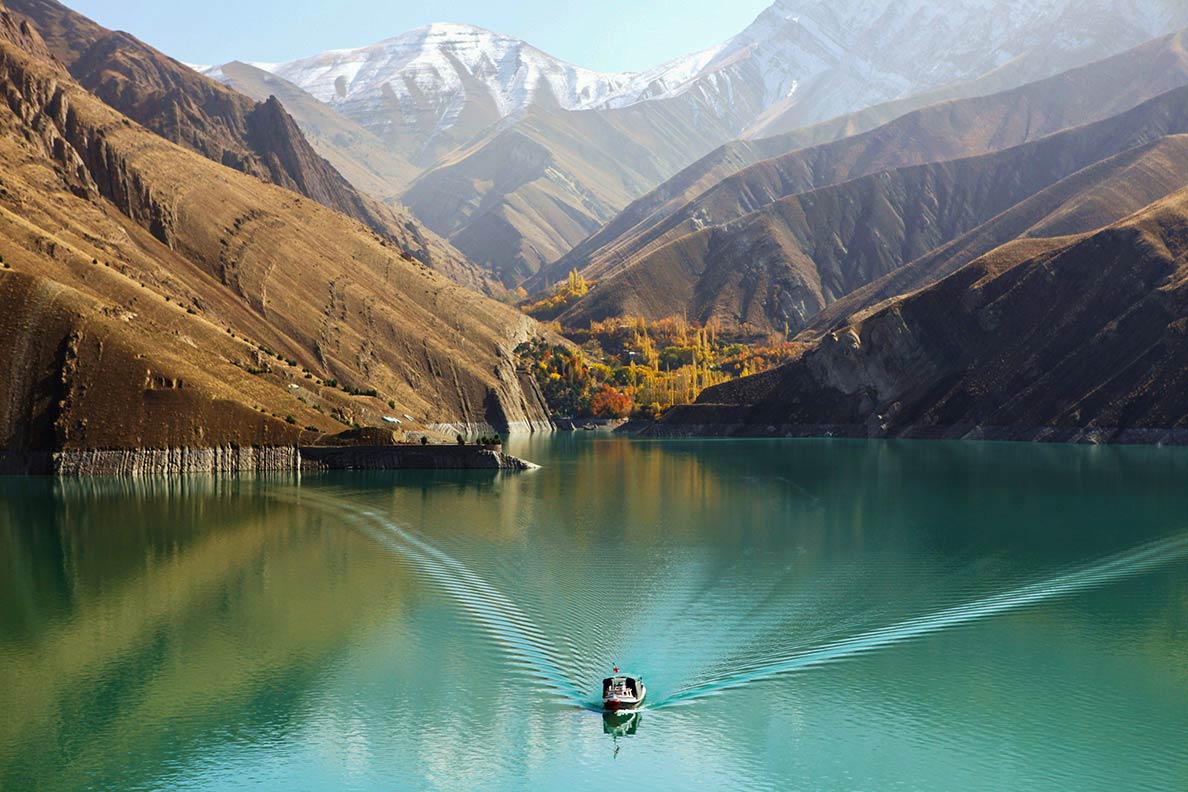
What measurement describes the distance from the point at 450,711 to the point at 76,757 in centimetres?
1188

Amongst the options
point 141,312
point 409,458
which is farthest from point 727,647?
point 141,312

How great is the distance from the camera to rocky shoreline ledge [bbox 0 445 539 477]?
111938 mm

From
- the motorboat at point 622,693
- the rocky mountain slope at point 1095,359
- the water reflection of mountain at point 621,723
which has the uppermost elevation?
the rocky mountain slope at point 1095,359

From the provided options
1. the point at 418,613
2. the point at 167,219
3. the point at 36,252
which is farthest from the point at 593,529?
the point at 167,219

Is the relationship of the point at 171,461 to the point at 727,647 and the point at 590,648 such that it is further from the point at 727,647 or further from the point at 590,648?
the point at 727,647

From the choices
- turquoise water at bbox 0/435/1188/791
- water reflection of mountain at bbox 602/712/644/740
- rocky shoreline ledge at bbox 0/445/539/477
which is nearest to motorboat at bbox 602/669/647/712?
water reflection of mountain at bbox 602/712/644/740

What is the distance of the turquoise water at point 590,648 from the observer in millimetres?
35562

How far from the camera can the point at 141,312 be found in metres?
133

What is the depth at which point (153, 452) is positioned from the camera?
380 ft

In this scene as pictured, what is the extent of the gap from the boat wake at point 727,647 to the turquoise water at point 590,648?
18cm

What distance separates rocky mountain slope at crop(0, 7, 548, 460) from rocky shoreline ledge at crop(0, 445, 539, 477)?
38.5 inches

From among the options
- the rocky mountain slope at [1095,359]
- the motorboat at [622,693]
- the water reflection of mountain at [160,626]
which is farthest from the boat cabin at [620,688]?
the rocky mountain slope at [1095,359]

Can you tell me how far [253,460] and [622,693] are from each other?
9152 centimetres

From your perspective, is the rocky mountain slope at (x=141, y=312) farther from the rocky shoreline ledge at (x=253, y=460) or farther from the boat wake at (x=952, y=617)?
the boat wake at (x=952, y=617)
